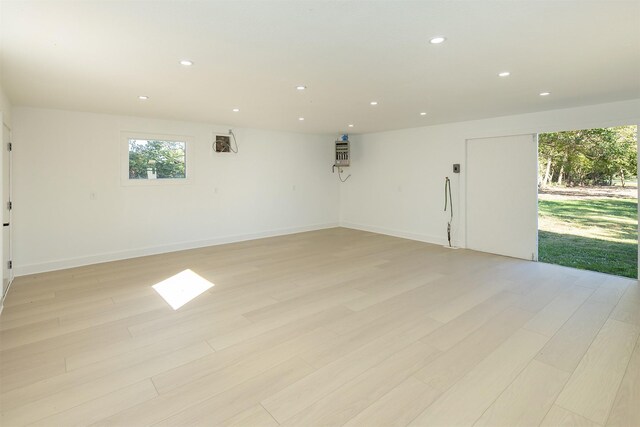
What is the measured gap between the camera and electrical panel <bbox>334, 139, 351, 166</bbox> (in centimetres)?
773

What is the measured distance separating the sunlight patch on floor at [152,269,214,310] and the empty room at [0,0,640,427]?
57 millimetres

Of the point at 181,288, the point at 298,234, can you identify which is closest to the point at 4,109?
the point at 181,288

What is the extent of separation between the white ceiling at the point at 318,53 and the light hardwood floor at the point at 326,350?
2304 millimetres

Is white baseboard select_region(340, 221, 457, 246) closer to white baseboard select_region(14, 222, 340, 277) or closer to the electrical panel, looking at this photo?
white baseboard select_region(14, 222, 340, 277)

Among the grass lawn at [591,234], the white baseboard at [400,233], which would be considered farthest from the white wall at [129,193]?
the grass lawn at [591,234]

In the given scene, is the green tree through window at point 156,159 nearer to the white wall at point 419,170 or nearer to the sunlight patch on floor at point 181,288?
the sunlight patch on floor at point 181,288

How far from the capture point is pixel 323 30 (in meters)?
2.25

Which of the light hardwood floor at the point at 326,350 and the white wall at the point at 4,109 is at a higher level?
the white wall at the point at 4,109

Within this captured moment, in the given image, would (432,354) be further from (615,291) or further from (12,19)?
(12,19)

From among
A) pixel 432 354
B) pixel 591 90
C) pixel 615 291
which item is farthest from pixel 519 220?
pixel 432 354

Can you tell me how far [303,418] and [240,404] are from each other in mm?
397

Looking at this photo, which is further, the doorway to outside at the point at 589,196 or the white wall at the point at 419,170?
the doorway to outside at the point at 589,196

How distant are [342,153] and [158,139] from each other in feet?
12.9

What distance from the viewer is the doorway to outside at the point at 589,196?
6.24 meters
